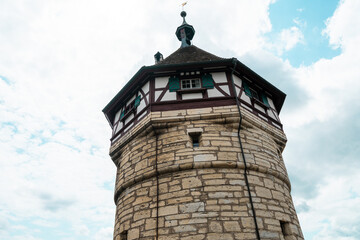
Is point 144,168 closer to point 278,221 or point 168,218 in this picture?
point 168,218

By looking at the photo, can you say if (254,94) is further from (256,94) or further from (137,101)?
(137,101)

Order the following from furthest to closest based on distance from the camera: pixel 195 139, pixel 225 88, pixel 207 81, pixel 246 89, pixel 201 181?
pixel 246 89, pixel 207 81, pixel 225 88, pixel 195 139, pixel 201 181

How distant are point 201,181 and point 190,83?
316 centimetres

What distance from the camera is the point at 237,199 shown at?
5508mm

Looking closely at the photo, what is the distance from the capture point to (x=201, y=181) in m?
5.69

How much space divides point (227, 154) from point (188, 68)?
9.63 ft

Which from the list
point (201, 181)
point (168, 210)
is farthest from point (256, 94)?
point (168, 210)

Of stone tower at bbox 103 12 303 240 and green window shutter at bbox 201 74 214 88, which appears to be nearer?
stone tower at bbox 103 12 303 240

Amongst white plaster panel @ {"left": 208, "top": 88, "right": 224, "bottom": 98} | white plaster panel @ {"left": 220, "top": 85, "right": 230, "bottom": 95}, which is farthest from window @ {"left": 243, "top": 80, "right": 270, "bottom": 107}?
white plaster panel @ {"left": 208, "top": 88, "right": 224, "bottom": 98}

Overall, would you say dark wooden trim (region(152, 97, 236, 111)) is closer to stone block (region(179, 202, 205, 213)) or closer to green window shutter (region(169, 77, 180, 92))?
green window shutter (region(169, 77, 180, 92))

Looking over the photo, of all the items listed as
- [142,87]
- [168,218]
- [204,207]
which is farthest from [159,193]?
[142,87]

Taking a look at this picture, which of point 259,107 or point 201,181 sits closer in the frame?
point 201,181

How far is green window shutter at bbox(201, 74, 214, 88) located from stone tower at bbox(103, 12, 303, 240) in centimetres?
3

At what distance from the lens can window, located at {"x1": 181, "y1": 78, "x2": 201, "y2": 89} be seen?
7.59 metres
